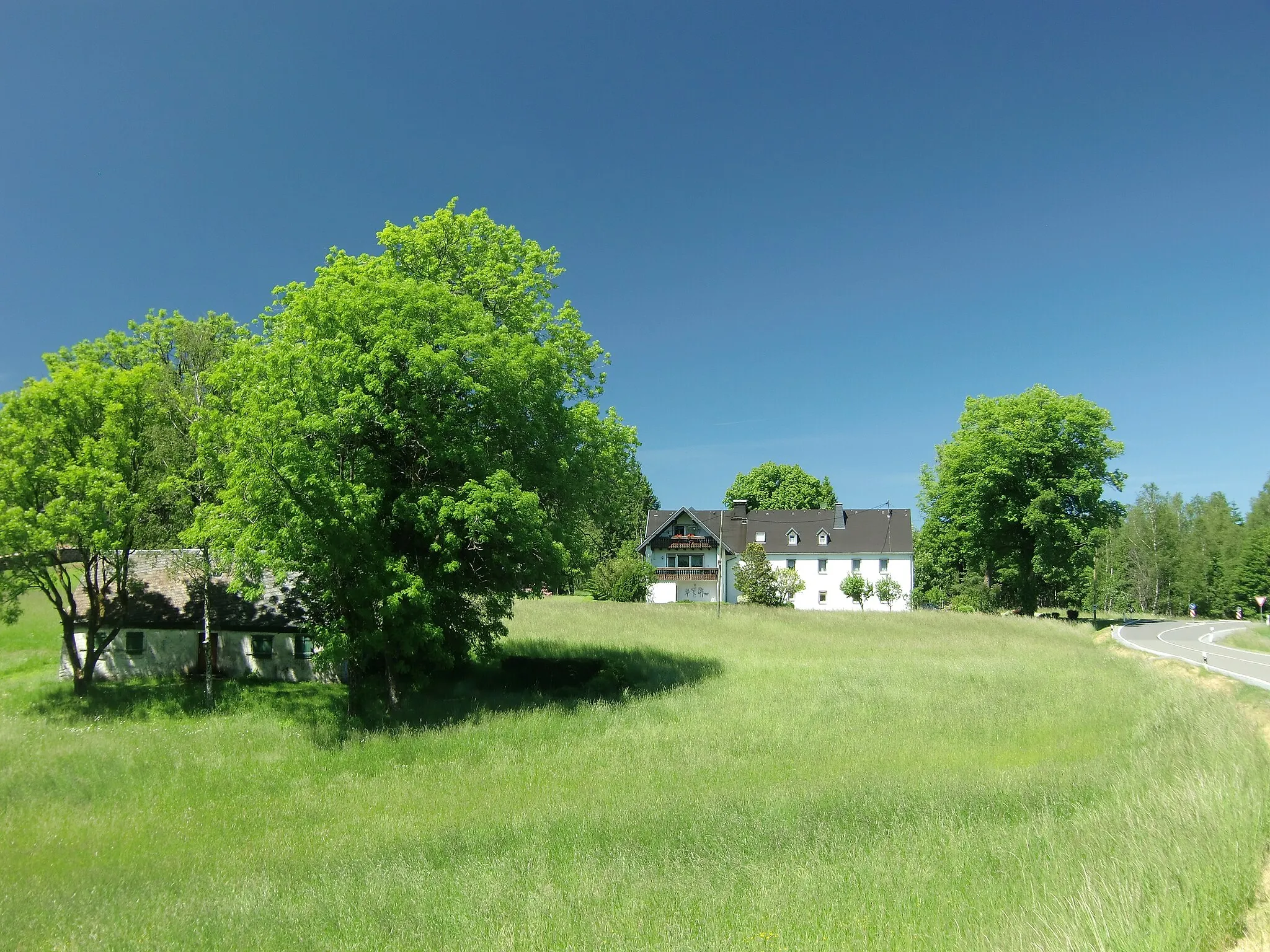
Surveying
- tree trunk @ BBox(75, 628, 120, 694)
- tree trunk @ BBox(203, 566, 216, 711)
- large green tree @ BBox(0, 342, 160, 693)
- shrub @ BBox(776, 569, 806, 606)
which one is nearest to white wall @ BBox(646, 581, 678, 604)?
shrub @ BBox(776, 569, 806, 606)

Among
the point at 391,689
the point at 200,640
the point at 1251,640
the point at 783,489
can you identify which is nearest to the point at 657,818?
the point at 391,689

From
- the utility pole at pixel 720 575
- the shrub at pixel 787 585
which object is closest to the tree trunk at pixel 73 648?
the utility pole at pixel 720 575

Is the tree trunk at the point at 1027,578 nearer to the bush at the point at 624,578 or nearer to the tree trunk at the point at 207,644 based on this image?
the bush at the point at 624,578

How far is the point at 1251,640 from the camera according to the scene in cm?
3509

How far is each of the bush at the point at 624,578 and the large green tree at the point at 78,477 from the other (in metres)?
36.0

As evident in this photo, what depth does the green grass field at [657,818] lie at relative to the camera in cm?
701

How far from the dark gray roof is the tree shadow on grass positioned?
38786 millimetres

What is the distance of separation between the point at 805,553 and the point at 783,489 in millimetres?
26628

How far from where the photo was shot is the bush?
2306 inches

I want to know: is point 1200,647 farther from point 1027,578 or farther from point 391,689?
point 391,689

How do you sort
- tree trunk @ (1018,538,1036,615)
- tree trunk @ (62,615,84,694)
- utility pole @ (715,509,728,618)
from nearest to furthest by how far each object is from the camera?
tree trunk @ (62,615,84,694) → utility pole @ (715,509,728,618) → tree trunk @ (1018,538,1036,615)

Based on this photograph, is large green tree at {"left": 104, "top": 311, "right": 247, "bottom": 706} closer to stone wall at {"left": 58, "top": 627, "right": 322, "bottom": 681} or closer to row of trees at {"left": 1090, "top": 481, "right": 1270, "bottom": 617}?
stone wall at {"left": 58, "top": 627, "right": 322, "bottom": 681}

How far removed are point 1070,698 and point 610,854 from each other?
15246 mm

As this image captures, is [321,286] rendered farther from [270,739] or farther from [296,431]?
[270,739]
